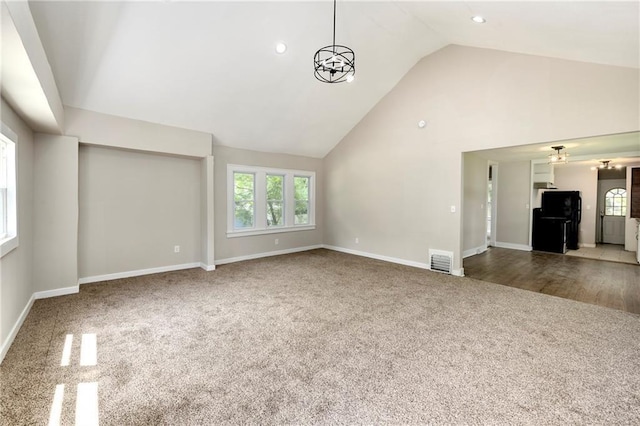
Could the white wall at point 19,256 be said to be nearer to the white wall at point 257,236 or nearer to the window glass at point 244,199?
the white wall at point 257,236

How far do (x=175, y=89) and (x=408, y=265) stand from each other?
5057 millimetres

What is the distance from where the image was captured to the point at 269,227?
6.76 m

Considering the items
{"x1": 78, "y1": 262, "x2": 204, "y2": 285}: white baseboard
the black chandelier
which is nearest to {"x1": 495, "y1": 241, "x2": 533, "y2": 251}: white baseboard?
the black chandelier

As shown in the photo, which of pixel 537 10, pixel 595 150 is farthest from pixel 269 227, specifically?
pixel 595 150

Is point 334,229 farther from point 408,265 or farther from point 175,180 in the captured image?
point 175,180

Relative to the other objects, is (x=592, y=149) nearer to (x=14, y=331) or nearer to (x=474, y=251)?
(x=474, y=251)

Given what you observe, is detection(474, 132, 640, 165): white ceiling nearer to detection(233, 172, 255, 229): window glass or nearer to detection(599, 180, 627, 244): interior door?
detection(599, 180, 627, 244): interior door

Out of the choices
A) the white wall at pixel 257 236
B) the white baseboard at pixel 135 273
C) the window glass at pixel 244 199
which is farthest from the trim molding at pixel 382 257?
the white baseboard at pixel 135 273

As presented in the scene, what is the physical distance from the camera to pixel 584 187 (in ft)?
25.9

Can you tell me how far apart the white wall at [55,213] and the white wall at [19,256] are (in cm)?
13

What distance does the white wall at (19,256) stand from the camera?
2.65 m

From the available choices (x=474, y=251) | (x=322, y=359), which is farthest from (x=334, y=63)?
(x=474, y=251)

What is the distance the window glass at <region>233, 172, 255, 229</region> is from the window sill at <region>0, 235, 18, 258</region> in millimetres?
3445

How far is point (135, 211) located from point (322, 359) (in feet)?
13.7
